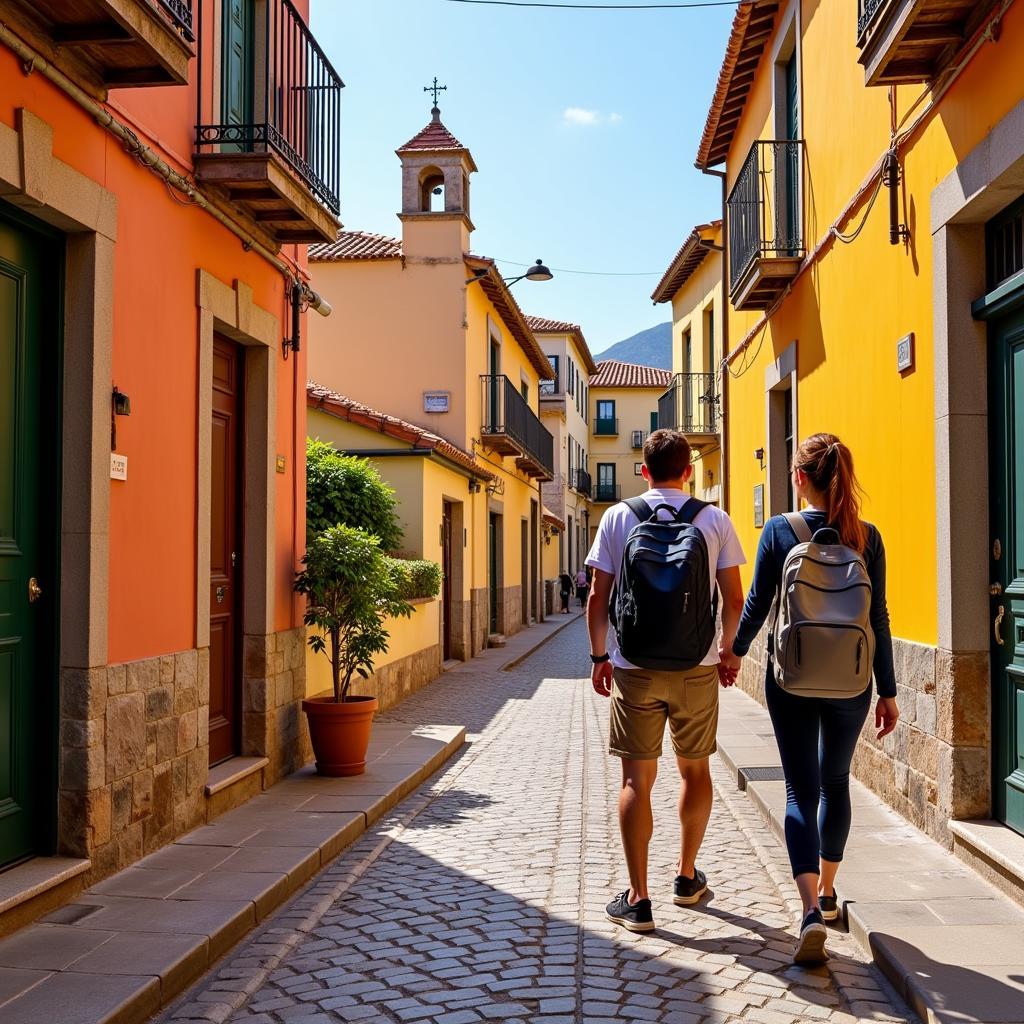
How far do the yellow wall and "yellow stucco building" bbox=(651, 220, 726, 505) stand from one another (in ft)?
20.5

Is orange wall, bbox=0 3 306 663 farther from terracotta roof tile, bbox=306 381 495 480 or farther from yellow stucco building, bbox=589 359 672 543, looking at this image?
yellow stucco building, bbox=589 359 672 543

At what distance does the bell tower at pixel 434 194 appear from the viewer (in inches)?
722

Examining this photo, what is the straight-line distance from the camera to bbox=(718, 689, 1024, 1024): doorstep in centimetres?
352

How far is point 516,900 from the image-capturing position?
491 centimetres

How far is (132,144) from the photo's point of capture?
5.27 meters

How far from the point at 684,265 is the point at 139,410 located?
1468cm

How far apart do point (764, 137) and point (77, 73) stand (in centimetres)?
802

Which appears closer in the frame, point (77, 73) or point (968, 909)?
point (968, 909)

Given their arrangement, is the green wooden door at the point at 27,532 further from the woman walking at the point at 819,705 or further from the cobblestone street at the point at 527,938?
the woman walking at the point at 819,705

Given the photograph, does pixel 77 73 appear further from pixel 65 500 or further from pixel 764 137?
pixel 764 137

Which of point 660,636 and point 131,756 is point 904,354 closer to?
point 660,636

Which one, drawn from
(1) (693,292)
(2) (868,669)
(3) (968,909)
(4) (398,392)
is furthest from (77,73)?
(1) (693,292)

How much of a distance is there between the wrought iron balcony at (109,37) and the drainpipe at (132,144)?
5cm

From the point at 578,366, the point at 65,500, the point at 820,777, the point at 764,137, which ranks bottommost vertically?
the point at 820,777
